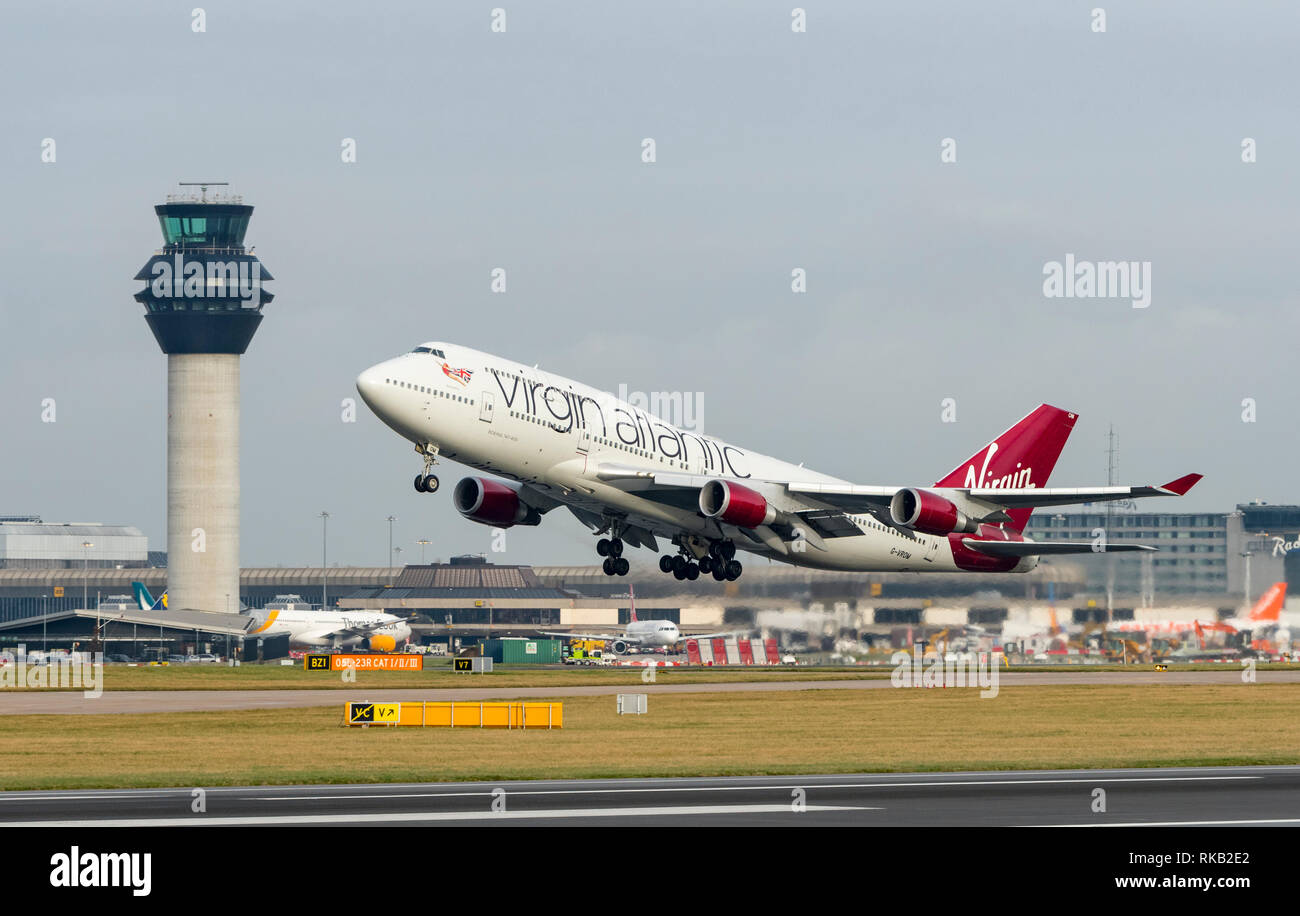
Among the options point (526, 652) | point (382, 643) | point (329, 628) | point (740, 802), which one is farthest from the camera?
point (329, 628)

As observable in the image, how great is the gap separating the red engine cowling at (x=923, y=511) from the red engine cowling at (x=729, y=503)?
4.76 metres

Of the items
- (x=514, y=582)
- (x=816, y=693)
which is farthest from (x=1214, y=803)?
(x=514, y=582)

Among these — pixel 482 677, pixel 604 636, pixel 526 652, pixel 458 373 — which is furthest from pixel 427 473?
pixel 604 636

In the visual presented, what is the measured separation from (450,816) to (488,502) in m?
31.1

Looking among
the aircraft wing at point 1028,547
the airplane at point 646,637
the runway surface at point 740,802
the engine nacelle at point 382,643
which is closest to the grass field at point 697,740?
the runway surface at point 740,802

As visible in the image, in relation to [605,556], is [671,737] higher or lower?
lower

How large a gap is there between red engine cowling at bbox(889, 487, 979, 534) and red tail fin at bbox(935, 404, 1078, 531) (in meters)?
10.8

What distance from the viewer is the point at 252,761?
44.9 metres

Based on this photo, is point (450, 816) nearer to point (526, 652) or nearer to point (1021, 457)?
point (1021, 457)

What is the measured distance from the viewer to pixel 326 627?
139625 millimetres

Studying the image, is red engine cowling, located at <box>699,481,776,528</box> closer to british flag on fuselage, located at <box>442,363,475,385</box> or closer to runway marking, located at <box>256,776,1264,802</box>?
british flag on fuselage, located at <box>442,363,475,385</box>

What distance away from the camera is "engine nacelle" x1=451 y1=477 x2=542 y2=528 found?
60.3 metres
